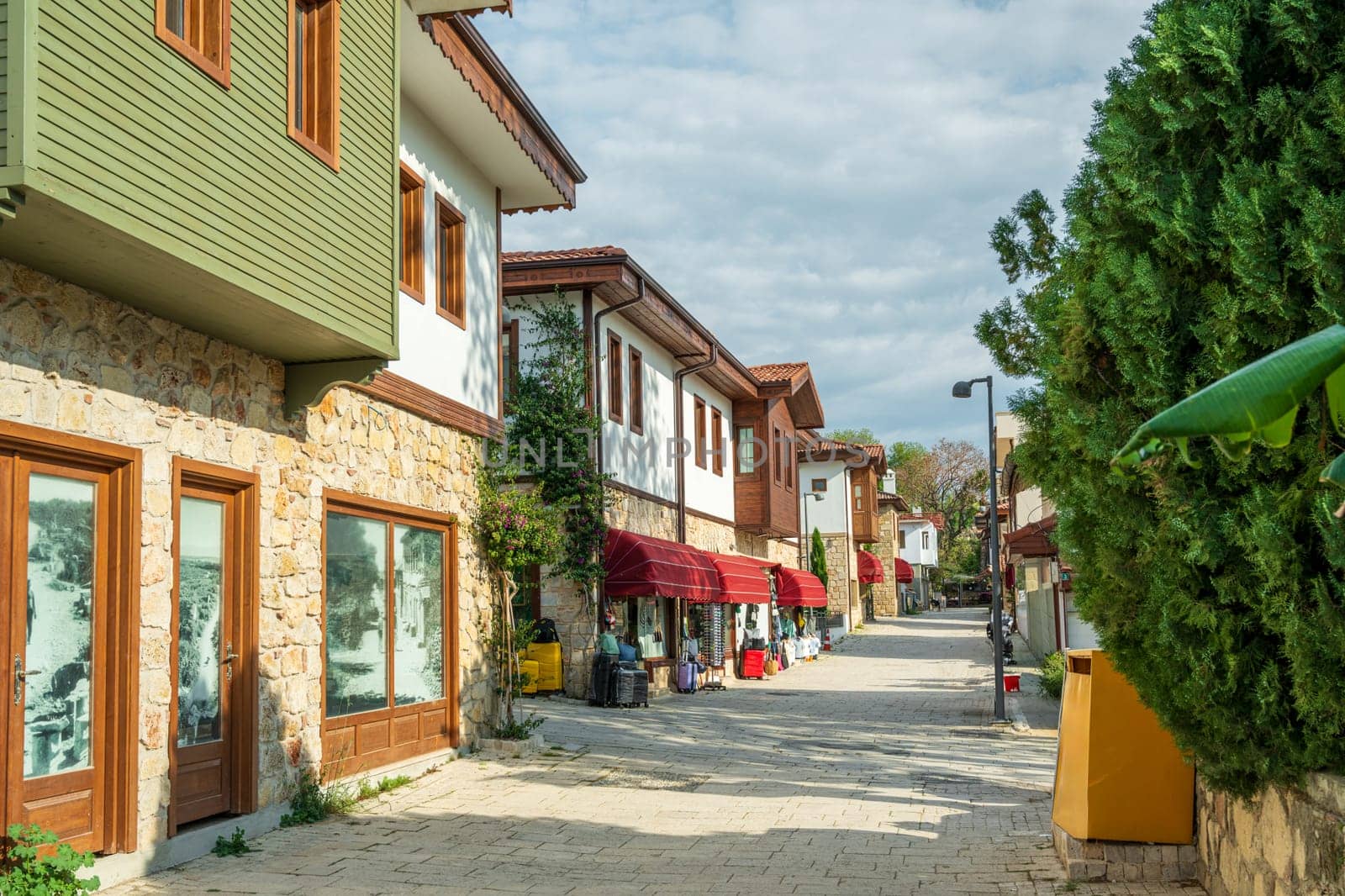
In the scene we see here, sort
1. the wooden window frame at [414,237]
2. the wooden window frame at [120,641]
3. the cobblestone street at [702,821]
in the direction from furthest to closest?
the wooden window frame at [414,237]
the cobblestone street at [702,821]
the wooden window frame at [120,641]

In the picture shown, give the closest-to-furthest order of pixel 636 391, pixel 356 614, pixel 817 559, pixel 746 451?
1. pixel 356 614
2. pixel 636 391
3. pixel 746 451
4. pixel 817 559

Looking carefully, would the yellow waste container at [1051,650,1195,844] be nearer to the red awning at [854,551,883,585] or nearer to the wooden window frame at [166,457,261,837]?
the wooden window frame at [166,457,261,837]

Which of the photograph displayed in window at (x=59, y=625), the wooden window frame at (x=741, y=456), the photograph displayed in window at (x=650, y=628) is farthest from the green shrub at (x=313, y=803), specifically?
the wooden window frame at (x=741, y=456)

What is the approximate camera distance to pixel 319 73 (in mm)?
9055

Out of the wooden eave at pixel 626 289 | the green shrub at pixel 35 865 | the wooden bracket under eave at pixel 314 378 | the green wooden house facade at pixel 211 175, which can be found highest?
the wooden eave at pixel 626 289

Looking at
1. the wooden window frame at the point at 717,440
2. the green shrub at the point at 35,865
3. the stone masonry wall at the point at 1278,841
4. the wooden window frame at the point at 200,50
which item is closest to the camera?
the stone masonry wall at the point at 1278,841

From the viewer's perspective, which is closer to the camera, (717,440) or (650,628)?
(650,628)

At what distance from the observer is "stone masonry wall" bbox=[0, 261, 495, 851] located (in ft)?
22.7

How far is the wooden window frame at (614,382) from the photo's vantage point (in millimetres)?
20656

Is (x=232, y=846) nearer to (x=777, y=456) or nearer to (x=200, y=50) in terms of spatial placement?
(x=200, y=50)

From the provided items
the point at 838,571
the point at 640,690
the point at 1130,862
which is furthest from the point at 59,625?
the point at 838,571

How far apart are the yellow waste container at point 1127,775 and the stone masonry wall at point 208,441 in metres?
5.73

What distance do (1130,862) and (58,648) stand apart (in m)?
6.35

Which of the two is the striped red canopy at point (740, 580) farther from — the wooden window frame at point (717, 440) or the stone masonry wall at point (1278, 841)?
the stone masonry wall at point (1278, 841)
